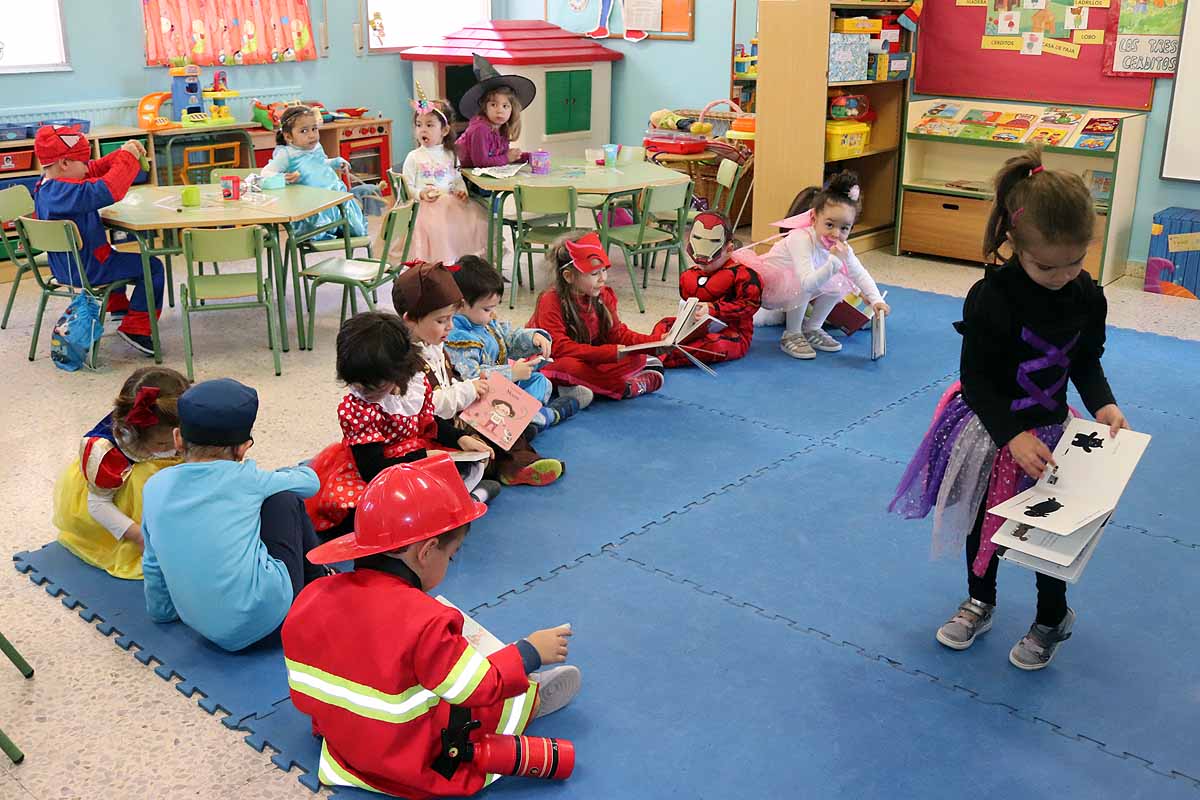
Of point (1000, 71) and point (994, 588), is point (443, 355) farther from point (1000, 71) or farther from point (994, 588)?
point (1000, 71)

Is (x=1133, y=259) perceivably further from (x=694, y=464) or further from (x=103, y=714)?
(x=103, y=714)

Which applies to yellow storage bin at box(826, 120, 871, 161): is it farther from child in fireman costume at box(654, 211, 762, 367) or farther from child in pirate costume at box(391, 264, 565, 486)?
child in pirate costume at box(391, 264, 565, 486)

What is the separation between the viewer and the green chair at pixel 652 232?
634 cm

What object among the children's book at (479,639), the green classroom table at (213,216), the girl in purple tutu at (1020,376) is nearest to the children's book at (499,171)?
the green classroom table at (213,216)

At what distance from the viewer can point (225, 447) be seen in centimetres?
289

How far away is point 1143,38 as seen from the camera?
6.71m

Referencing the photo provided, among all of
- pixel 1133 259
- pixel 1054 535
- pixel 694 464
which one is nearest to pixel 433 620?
pixel 1054 535

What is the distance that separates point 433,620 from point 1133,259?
636 cm

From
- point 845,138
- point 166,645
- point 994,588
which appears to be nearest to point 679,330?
point 994,588

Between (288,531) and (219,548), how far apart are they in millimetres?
240

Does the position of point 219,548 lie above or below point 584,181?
below

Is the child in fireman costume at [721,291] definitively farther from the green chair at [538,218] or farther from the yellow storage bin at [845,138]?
the yellow storage bin at [845,138]

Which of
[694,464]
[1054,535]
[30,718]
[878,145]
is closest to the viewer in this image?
[1054,535]

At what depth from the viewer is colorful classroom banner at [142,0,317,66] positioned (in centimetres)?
812
